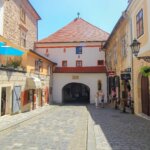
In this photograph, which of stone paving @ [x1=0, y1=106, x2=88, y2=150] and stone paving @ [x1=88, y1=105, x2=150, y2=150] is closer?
stone paving @ [x1=88, y1=105, x2=150, y2=150]

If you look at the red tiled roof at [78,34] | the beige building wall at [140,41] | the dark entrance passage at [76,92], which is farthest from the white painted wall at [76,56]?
the beige building wall at [140,41]

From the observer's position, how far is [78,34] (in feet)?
109

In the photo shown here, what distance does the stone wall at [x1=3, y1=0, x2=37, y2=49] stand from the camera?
20.1 metres

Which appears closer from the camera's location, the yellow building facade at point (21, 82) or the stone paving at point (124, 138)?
the stone paving at point (124, 138)

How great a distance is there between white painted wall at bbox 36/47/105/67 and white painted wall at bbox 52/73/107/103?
175 centimetres

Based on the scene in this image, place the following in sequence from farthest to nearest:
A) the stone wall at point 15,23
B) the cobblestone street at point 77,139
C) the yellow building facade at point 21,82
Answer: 1. the stone wall at point 15,23
2. the yellow building facade at point 21,82
3. the cobblestone street at point 77,139

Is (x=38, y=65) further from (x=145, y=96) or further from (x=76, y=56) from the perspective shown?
(x=145, y=96)

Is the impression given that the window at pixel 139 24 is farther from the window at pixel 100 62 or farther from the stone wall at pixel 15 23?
the window at pixel 100 62

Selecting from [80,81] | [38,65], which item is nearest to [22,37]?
[38,65]

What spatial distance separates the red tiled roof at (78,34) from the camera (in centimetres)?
3194

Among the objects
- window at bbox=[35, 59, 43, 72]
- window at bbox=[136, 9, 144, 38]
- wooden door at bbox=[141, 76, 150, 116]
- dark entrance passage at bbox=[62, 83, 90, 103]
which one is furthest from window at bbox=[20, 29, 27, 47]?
dark entrance passage at bbox=[62, 83, 90, 103]

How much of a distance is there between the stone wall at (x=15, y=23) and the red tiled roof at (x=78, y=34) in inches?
199

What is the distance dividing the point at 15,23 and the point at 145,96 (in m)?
13.3

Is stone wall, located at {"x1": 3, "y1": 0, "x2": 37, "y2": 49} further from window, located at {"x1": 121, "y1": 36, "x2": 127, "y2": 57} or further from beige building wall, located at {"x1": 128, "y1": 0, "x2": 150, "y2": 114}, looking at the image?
beige building wall, located at {"x1": 128, "y1": 0, "x2": 150, "y2": 114}
